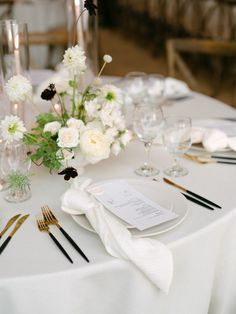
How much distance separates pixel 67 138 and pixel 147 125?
323mm

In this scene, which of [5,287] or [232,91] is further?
[232,91]

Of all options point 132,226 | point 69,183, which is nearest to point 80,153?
point 69,183

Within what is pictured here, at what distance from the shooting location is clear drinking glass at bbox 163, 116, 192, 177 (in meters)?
1.28

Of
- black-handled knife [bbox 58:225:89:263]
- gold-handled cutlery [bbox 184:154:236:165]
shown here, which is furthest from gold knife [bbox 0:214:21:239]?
gold-handled cutlery [bbox 184:154:236:165]

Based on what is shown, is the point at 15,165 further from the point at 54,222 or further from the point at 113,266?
the point at 113,266

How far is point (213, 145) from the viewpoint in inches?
55.2

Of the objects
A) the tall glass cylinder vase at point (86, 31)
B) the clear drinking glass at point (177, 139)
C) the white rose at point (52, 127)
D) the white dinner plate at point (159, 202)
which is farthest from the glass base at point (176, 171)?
the tall glass cylinder vase at point (86, 31)

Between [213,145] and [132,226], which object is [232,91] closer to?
[213,145]

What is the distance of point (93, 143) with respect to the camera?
1.14 meters

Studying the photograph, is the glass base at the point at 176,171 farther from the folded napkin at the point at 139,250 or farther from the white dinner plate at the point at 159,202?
the folded napkin at the point at 139,250

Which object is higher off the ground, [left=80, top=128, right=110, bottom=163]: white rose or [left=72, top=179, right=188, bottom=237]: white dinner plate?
[left=80, top=128, right=110, bottom=163]: white rose

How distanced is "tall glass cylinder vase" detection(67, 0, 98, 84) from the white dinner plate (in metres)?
0.96

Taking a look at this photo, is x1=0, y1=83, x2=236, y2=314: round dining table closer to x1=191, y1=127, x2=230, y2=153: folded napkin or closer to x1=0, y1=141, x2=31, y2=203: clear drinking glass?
x1=0, y1=141, x2=31, y2=203: clear drinking glass

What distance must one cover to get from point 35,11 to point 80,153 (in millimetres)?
4145
